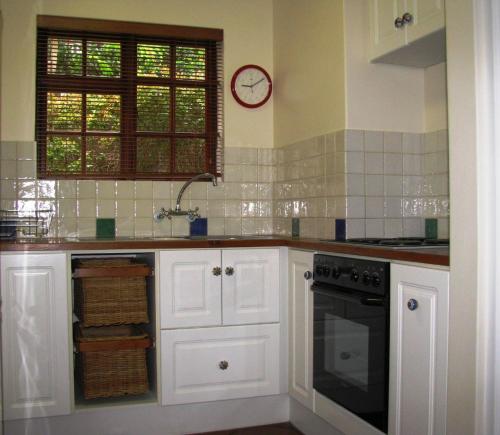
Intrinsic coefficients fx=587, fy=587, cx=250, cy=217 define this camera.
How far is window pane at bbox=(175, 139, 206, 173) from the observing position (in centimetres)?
353

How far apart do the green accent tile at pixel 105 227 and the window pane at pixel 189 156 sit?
502 millimetres

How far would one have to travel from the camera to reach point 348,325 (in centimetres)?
229

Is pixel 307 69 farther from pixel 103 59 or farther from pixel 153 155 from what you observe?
pixel 103 59

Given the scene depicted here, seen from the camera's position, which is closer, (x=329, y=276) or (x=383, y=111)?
(x=329, y=276)

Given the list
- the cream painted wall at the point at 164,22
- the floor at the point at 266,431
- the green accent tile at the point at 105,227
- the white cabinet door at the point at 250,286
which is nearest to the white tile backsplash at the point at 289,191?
the green accent tile at the point at 105,227

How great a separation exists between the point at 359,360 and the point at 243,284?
84 centimetres

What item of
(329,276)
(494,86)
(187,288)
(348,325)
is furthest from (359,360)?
(494,86)

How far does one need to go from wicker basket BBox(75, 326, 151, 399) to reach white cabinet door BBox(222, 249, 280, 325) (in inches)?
17.3

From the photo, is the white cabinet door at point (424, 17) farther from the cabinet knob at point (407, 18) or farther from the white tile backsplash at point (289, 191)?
the white tile backsplash at point (289, 191)

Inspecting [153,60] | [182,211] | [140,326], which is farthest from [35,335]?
[153,60]

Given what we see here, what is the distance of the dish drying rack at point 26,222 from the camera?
317 centimetres

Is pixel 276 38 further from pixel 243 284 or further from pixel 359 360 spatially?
pixel 359 360

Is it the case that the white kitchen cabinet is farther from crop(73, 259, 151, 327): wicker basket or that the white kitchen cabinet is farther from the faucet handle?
the faucet handle

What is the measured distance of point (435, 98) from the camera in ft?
9.41
